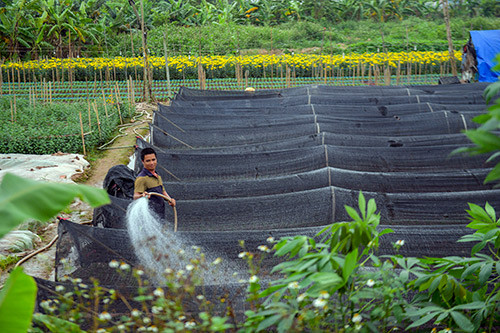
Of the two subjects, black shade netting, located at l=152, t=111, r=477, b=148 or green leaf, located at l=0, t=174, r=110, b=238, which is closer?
green leaf, located at l=0, t=174, r=110, b=238

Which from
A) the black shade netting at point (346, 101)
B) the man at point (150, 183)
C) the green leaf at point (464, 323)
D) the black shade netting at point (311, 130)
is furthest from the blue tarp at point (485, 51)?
the green leaf at point (464, 323)

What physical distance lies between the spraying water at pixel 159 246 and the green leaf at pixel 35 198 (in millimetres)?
1581

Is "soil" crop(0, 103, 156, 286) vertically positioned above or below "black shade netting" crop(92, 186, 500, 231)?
below

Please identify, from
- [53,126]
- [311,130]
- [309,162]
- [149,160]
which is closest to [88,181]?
[53,126]

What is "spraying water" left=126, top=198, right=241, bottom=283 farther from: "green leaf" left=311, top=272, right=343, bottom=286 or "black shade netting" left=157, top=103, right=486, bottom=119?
"black shade netting" left=157, top=103, right=486, bottom=119

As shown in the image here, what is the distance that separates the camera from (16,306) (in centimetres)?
186

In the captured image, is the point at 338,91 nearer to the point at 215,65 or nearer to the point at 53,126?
the point at 53,126

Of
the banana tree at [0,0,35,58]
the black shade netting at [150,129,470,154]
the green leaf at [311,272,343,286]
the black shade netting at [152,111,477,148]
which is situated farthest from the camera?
the banana tree at [0,0,35,58]

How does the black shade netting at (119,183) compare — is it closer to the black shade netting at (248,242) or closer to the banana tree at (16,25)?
the black shade netting at (248,242)

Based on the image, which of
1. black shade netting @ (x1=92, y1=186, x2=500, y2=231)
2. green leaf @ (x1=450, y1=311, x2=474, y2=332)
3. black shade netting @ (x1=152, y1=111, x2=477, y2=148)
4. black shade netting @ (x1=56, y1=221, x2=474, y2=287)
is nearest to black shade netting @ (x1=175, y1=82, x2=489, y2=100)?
black shade netting @ (x1=152, y1=111, x2=477, y2=148)

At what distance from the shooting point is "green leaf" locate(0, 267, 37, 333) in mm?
1853

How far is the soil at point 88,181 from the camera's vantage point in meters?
5.61

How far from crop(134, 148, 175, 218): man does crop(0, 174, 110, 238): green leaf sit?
8.58 feet

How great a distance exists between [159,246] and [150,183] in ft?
2.72
